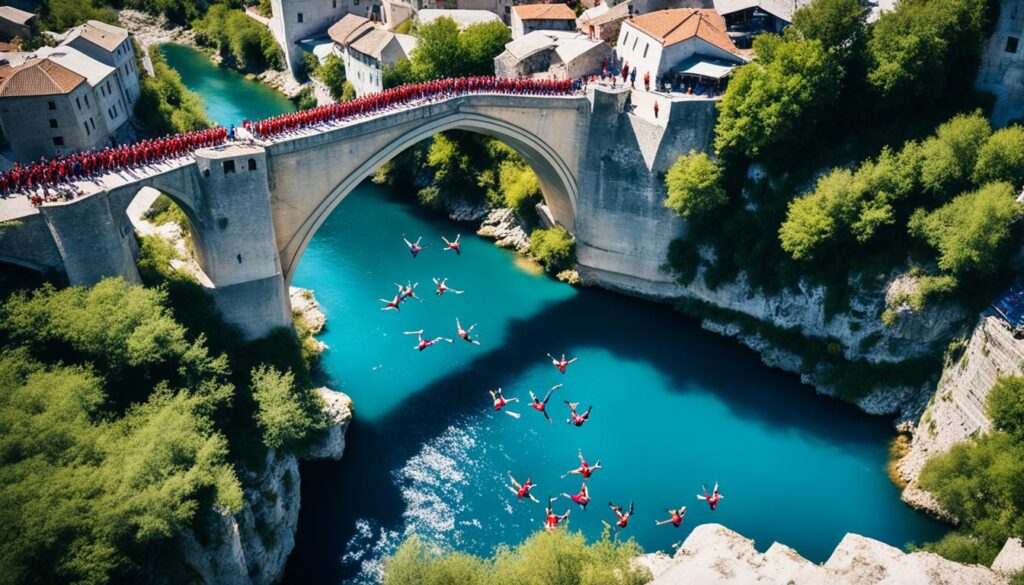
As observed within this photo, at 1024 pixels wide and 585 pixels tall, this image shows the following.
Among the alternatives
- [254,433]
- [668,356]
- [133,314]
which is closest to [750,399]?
[668,356]

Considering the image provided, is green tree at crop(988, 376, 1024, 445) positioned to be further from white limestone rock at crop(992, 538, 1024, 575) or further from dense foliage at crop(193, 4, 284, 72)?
dense foliage at crop(193, 4, 284, 72)

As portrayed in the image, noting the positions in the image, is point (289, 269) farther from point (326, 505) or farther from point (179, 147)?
point (326, 505)

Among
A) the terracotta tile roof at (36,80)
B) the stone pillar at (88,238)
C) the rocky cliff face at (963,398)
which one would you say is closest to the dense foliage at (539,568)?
the rocky cliff face at (963,398)

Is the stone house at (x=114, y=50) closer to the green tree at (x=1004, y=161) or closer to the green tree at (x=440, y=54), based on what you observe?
the green tree at (x=440, y=54)

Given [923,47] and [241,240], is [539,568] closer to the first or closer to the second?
[241,240]

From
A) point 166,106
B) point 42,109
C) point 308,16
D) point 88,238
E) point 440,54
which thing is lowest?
point 166,106

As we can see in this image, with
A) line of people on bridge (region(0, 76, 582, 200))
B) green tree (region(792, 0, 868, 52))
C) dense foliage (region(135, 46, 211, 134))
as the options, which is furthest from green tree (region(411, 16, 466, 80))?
green tree (region(792, 0, 868, 52))

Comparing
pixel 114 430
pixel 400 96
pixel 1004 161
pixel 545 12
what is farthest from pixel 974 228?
pixel 114 430
